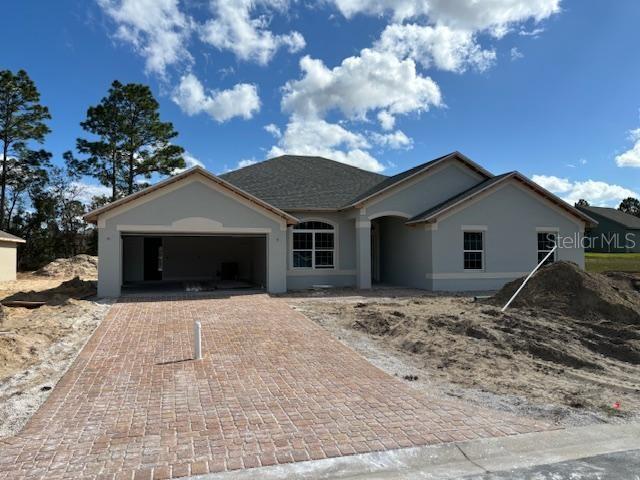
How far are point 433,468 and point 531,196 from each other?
18580mm

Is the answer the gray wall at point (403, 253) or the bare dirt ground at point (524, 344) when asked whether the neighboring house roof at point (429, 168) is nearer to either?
the gray wall at point (403, 253)

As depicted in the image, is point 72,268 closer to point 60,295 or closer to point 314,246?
point 60,295

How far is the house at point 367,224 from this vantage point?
56.9 ft

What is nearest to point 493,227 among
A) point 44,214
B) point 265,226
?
point 265,226

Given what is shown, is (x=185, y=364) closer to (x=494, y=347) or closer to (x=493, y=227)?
(x=494, y=347)

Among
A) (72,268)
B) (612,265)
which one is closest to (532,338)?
(612,265)

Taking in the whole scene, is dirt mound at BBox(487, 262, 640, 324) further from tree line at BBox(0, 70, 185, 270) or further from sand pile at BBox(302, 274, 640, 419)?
tree line at BBox(0, 70, 185, 270)

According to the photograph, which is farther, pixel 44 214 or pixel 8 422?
pixel 44 214

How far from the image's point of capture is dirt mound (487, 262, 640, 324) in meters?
11.9

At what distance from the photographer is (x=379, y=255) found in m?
24.1

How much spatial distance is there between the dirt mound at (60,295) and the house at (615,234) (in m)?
46.9

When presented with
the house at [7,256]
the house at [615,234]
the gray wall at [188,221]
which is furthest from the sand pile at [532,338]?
the house at [615,234]

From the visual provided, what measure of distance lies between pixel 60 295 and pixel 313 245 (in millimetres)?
10095

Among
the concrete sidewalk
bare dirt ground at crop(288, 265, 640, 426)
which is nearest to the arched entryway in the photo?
bare dirt ground at crop(288, 265, 640, 426)
